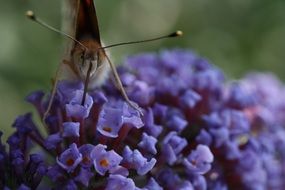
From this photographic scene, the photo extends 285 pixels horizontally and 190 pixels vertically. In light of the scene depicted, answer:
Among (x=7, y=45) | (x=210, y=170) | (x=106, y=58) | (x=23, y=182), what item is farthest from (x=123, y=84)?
(x=7, y=45)

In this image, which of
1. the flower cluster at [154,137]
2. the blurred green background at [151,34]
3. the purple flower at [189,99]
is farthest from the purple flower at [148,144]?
the blurred green background at [151,34]

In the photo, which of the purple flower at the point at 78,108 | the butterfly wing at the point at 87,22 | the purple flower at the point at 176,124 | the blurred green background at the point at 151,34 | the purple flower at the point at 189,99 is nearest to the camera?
the purple flower at the point at 78,108

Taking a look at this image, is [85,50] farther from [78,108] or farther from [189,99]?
[189,99]

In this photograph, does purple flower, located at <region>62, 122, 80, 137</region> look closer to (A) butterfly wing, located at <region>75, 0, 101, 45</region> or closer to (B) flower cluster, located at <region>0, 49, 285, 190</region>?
(B) flower cluster, located at <region>0, 49, 285, 190</region>

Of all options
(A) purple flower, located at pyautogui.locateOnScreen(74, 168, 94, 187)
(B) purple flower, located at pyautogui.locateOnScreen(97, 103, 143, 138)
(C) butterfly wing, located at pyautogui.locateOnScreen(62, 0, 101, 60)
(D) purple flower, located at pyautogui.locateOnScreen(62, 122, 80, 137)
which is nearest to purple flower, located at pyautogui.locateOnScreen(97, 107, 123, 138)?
(B) purple flower, located at pyautogui.locateOnScreen(97, 103, 143, 138)

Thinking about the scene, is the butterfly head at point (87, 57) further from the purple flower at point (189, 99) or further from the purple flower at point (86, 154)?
the purple flower at point (189, 99)

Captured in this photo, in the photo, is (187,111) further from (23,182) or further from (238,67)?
(238,67)
